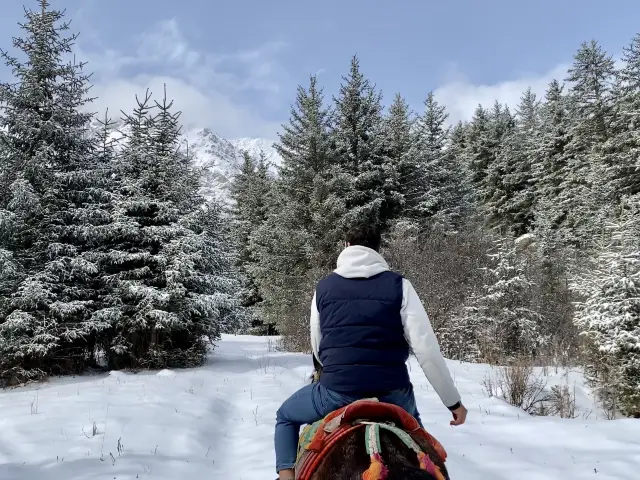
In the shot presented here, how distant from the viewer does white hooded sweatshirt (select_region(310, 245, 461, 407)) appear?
2.73 metres

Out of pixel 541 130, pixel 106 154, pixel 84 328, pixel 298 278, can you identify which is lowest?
pixel 84 328

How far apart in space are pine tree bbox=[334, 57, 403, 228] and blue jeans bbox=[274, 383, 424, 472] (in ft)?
57.7

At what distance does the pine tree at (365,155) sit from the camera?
2105 centimetres

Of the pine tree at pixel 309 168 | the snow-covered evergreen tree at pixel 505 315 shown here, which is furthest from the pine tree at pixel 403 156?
the snow-covered evergreen tree at pixel 505 315

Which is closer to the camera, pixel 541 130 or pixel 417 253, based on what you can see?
pixel 417 253

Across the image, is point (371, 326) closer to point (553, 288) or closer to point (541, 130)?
point (553, 288)

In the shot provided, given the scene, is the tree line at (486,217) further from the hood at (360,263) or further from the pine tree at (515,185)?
the hood at (360,263)

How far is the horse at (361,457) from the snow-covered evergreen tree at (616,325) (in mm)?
8391

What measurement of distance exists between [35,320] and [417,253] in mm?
11937

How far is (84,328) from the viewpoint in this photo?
31.6ft

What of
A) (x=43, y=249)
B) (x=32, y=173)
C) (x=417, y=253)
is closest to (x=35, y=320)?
(x=43, y=249)


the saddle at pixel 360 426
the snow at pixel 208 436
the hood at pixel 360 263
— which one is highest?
the hood at pixel 360 263

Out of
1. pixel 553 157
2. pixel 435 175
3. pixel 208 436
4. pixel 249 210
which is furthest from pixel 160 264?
pixel 553 157

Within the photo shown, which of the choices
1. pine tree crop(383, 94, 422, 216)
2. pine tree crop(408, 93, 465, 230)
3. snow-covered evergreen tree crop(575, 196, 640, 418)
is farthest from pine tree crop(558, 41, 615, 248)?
snow-covered evergreen tree crop(575, 196, 640, 418)
